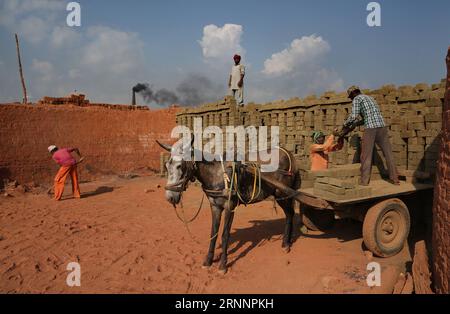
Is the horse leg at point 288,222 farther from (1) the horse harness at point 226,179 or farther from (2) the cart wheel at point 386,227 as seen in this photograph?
(2) the cart wheel at point 386,227

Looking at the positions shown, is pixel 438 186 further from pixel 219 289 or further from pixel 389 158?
pixel 219 289

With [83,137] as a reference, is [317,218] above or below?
below

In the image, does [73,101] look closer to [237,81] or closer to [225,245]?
[237,81]

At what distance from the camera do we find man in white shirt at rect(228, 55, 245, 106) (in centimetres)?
1127

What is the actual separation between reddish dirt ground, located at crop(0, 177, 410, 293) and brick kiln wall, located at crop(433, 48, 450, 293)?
952 mm

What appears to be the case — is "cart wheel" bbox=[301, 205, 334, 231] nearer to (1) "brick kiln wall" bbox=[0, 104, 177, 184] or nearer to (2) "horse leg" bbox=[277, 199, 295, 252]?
(2) "horse leg" bbox=[277, 199, 295, 252]

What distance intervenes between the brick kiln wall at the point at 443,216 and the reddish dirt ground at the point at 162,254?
952 mm

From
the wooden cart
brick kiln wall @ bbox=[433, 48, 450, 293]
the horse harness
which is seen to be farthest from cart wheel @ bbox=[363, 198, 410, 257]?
the horse harness

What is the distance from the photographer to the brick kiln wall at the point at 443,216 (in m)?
3.45

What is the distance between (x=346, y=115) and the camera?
7742 millimetres

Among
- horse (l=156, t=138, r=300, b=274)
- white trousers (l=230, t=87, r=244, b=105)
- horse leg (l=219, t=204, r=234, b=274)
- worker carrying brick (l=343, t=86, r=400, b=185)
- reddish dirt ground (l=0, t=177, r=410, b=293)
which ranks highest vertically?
white trousers (l=230, t=87, r=244, b=105)

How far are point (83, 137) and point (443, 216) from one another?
15059mm

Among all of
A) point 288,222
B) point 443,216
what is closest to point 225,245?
point 288,222
